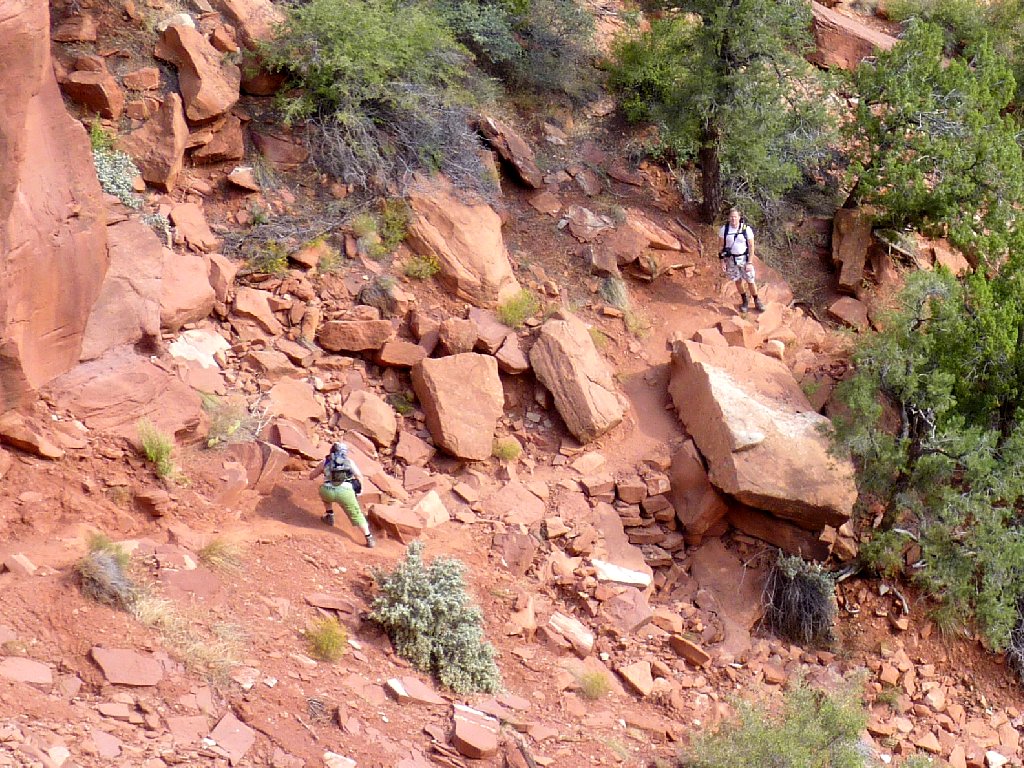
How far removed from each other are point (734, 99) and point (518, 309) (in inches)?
176

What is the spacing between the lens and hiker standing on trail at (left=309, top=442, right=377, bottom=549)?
10406mm

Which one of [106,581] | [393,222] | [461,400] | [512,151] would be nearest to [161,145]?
[393,222]

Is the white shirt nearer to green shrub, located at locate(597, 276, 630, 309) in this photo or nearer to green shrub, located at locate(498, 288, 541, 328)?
green shrub, located at locate(597, 276, 630, 309)

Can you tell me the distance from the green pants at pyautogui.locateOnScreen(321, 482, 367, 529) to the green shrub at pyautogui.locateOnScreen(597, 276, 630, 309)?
18.1 ft

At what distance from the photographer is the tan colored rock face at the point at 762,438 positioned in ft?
40.5

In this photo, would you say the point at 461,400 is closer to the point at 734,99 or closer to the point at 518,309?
the point at 518,309

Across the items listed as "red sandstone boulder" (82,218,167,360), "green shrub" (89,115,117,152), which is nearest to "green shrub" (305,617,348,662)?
"red sandstone boulder" (82,218,167,360)

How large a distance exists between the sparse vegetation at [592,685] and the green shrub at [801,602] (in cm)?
291

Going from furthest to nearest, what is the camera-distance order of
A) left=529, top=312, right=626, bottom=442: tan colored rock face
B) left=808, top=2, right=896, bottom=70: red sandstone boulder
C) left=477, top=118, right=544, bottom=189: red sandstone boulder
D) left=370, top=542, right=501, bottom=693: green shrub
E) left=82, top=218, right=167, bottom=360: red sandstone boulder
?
left=808, top=2, right=896, bottom=70: red sandstone boulder < left=477, top=118, right=544, bottom=189: red sandstone boulder < left=529, top=312, right=626, bottom=442: tan colored rock face < left=82, top=218, right=167, bottom=360: red sandstone boulder < left=370, top=542, right=501, bottom=693: green shrub

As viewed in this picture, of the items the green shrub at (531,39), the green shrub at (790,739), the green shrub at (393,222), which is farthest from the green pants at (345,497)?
the green shrub at (531,39)

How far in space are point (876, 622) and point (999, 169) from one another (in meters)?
6.37

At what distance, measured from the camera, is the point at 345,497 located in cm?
1045

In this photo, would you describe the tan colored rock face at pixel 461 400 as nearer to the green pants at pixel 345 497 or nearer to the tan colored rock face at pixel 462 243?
the tan colored rock face at pixel 462 243

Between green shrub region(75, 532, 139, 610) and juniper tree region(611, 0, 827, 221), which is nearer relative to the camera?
green shrub region(75, 532, 139, 610)
